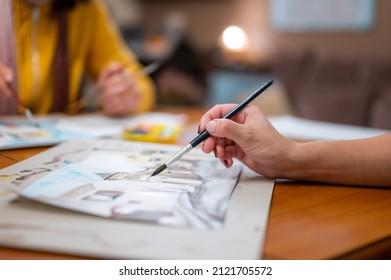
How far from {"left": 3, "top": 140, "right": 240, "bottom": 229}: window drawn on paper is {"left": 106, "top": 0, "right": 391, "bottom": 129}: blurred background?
49.2 inches

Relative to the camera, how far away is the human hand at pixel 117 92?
1.17m

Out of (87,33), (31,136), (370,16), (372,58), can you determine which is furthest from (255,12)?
(31,136)

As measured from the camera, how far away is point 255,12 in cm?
338

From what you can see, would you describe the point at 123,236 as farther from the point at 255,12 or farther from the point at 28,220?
the point at 255,12

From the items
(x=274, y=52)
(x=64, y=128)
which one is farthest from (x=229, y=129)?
(x=274, y=52)

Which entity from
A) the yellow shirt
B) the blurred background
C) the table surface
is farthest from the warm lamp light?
the table surface

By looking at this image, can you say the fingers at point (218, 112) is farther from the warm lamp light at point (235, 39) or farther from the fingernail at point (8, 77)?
the warm lamp light at point (235, 39)

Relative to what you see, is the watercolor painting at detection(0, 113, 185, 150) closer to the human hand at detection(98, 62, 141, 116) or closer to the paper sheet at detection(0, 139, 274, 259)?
the human hand at detection(98, 62, 141, 116)

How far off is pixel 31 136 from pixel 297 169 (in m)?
0.50

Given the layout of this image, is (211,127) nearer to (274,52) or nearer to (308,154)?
(308,154)

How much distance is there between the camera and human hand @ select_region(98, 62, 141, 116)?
46.3 inches

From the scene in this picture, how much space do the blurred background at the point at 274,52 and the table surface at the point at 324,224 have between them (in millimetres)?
1194

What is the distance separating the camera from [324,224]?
491 millimetres
